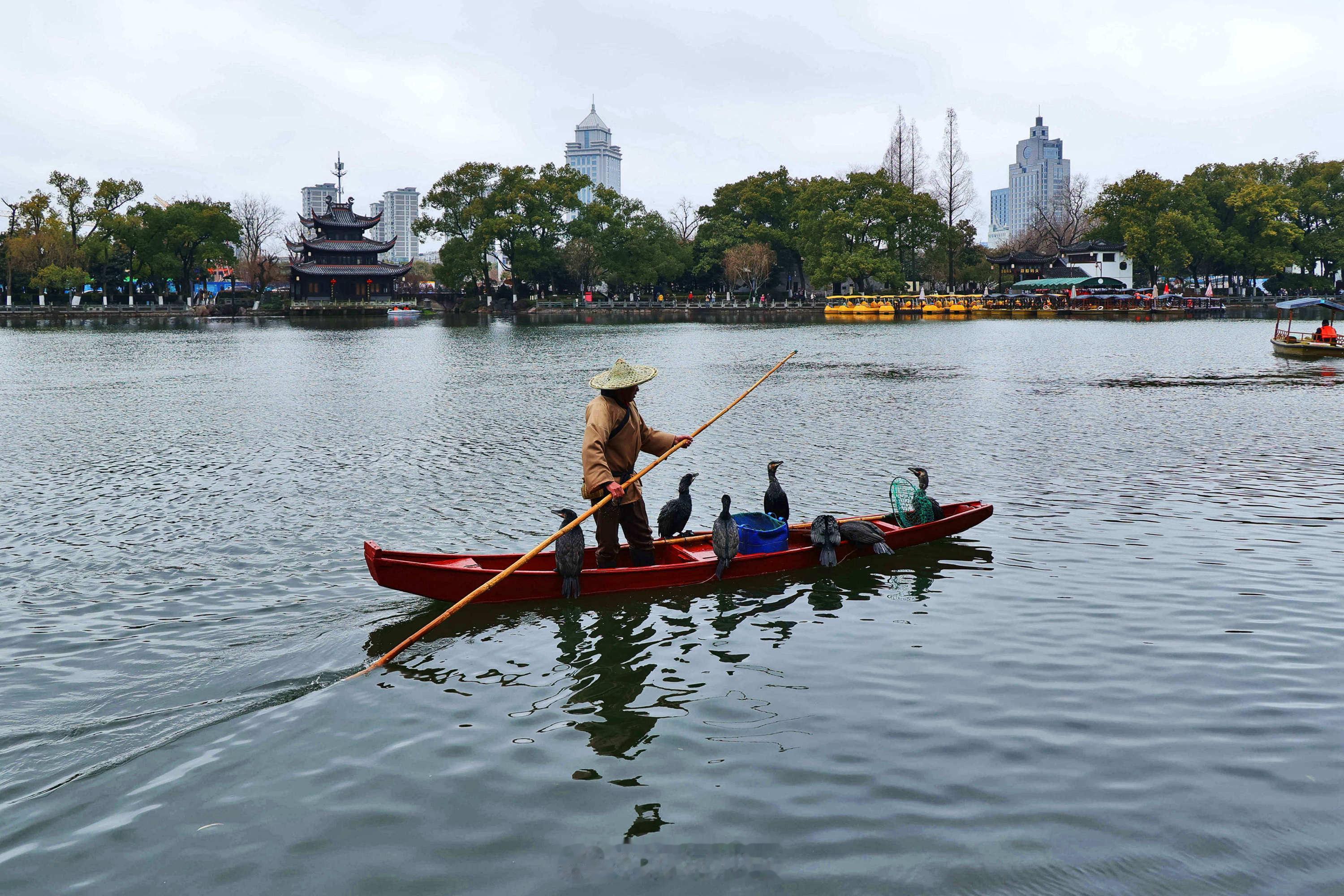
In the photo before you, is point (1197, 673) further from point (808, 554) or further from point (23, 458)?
point (23, 458)

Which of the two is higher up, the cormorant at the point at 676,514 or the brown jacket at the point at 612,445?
the brown jacket at the point at 612,445

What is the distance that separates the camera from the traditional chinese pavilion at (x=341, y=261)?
8500cm

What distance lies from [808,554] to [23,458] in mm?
14027

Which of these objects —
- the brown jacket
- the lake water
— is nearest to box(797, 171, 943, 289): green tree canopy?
the lake water

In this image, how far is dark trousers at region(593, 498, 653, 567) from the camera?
8641 millimetres

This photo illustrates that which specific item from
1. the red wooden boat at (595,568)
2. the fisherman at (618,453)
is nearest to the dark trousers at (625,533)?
the fisherman at (618,453)

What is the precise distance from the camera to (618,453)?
8.42 meters

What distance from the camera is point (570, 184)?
8119 centimetres

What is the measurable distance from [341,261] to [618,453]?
85096mm

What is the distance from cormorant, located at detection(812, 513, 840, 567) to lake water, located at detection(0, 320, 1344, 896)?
29cm

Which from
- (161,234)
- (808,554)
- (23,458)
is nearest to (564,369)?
(23,458)

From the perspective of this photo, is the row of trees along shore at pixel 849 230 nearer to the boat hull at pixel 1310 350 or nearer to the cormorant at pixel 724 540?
the boat hull at pixel 1310 350

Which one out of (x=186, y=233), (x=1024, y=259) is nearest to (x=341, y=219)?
(x=186, y=233)

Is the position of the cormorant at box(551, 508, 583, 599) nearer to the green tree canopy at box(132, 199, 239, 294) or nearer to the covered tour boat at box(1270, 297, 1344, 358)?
the covered tour boat at box(1270, 297, 1344, 358)
